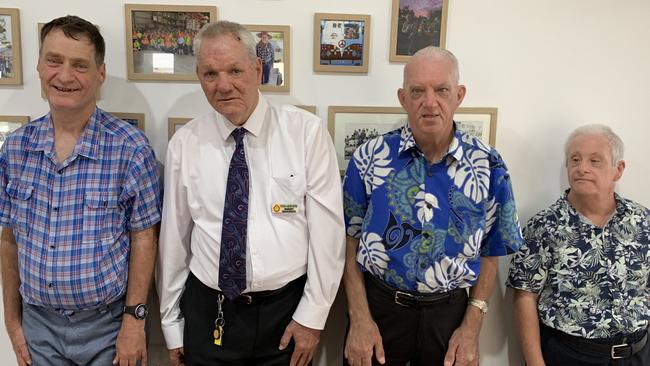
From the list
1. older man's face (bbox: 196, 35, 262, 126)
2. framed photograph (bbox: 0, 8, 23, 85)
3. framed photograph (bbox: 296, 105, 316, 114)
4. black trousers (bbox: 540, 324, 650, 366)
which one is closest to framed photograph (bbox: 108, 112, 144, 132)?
framed photograph (bbox: 0, 8, 23, 85)

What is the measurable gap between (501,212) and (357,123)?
0.69 meters

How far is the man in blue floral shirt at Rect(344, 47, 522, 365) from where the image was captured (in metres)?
1.56

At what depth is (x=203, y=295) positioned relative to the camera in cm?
161

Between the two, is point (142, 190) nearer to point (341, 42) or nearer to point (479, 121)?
point (341, 42)

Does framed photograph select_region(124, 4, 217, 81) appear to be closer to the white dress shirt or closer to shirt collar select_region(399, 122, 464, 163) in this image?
the white dress shirt

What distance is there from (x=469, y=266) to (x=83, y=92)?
58.6 inches

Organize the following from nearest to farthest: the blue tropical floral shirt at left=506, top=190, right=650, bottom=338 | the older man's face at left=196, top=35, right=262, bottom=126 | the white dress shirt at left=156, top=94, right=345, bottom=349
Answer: the older man's face at left=196, top=35, right=262, bottom=126 < the white dress shirt at left=156, top=94, right=345, bottom=349 < the blue tropical floral shirt at left=506, top=190, right=650, bottom=338

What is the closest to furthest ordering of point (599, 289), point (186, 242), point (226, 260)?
point (226, 260) < point (186, 242) < point (599, 289)

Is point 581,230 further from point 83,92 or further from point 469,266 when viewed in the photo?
point 83,92

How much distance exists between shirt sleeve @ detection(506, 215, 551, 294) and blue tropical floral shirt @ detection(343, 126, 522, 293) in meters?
0.31

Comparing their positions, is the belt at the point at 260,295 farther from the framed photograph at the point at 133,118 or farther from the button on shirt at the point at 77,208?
the framed photograph at the point at 133,118

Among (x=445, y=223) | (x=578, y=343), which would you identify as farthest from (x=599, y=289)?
(x=445, y=223)

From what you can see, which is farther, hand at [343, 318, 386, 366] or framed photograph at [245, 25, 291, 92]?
framed photograph at [245, 25, 291, 92]

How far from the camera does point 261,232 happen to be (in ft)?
5.08
